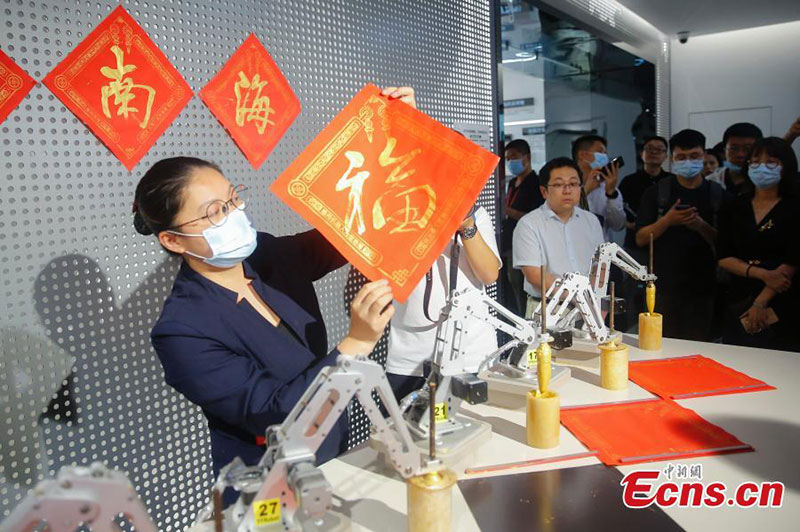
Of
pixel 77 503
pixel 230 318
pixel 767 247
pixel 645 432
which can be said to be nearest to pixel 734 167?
pixel 767 247

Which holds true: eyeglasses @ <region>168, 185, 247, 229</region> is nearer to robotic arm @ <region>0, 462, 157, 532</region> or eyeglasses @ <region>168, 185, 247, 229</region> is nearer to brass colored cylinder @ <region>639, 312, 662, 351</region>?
robotic arm @ <region>0, 462, 157, 532</region>

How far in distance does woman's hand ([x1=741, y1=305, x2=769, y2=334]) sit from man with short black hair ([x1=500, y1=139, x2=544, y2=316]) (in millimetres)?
1638

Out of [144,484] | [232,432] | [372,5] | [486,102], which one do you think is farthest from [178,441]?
[486,102]

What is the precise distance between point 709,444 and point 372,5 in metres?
2.00

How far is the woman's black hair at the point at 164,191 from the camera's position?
4.73ft

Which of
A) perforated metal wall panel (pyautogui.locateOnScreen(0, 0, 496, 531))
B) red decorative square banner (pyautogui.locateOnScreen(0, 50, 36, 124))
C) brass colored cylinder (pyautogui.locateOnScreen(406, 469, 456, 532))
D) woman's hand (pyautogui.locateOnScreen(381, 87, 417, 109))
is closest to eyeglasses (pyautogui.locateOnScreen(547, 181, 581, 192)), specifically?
perforated metal wall panel (pyautogui.locateOnScreen(0, 0, 496, 531))

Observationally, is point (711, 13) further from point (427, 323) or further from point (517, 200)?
point (427, 323)

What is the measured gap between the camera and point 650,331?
2.37 m

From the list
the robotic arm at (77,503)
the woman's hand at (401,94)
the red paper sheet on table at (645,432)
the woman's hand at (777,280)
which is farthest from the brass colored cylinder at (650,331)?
the robotic arm at (77,503)

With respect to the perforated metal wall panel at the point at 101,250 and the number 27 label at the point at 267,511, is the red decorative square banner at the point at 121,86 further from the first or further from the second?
the number 27 label at the point at 267,511

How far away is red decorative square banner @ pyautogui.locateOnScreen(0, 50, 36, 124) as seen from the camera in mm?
1454

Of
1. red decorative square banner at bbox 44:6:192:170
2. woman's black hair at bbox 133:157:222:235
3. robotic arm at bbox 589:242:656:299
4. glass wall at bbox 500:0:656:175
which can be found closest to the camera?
woman's black hair at bbox 133:157:222:235

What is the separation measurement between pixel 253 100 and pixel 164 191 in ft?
2.14

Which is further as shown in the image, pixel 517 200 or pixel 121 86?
pixel 517 200
